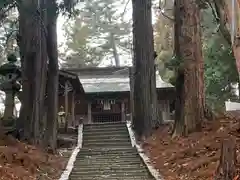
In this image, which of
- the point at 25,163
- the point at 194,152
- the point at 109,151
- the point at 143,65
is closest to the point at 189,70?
Answer: the point at 194,152

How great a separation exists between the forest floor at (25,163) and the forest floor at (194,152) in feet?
8.76

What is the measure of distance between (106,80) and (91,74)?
8.32 feet

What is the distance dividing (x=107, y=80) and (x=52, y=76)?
1390 cm

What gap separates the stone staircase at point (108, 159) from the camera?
10492 mm

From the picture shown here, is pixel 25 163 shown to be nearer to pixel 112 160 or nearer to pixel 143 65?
pixel 112 160

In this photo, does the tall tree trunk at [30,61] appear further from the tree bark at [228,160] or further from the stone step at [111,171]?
the tree bark at [228,160]

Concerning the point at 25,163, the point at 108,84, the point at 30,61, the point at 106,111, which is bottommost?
the point at 25,163

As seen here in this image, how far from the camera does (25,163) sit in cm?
1044

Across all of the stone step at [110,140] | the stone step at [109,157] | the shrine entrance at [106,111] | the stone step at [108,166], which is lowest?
the stone step at [108,166]

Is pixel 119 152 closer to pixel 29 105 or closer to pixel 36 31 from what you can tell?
pixel 29 105

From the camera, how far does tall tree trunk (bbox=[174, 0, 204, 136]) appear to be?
12.3 metres

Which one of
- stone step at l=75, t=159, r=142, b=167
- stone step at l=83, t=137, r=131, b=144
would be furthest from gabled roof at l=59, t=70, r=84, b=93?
stone step at l=75, t=159, r=142, b=167

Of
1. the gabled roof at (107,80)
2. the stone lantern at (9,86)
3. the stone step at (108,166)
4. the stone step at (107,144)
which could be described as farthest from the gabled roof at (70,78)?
the stone step at (108,166)

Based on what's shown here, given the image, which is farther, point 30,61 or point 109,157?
point 30,61
